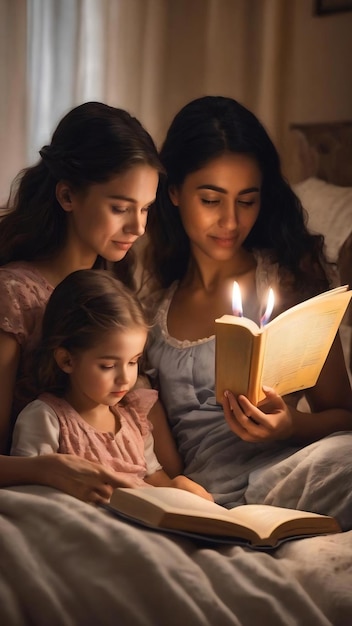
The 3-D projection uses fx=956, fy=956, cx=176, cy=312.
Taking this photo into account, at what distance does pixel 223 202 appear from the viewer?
1956 mm

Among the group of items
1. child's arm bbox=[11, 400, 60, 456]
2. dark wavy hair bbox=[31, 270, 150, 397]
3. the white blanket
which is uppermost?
dark wavy hair bbox=[31, 270, 150, 397]

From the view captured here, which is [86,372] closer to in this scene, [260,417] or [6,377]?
[6,377]

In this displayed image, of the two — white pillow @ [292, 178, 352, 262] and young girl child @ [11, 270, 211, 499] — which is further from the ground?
white pillow @ [292, 178, 352, 262]

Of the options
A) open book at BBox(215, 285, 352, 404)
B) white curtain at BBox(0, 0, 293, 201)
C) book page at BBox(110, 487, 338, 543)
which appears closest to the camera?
book page at BBox(110, 487, 338, 543)

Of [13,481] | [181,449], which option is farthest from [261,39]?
[13,481]

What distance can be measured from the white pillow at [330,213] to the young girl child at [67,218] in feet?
2.09

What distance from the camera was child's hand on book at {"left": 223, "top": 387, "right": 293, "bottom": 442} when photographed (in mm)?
1693

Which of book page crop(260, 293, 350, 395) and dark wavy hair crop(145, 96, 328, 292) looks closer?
book page crop(260, 293, 350, 395)

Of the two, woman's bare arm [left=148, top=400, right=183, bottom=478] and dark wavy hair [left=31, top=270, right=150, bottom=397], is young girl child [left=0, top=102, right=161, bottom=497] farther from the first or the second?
woman's bare arm [left=148, top=400, right=183, bottom=478]

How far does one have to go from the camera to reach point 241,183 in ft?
6.42

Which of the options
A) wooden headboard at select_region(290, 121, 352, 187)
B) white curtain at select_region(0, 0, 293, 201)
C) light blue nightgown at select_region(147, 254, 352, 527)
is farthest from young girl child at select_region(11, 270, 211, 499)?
wooden headboard at select_region(290, 121, 352, 187)

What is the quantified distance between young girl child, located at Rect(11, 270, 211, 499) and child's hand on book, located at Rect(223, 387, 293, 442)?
0.15m

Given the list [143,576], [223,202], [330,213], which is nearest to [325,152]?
[330,213]

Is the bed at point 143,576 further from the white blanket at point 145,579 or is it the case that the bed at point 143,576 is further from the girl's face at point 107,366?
the girl's face at point 107,366
